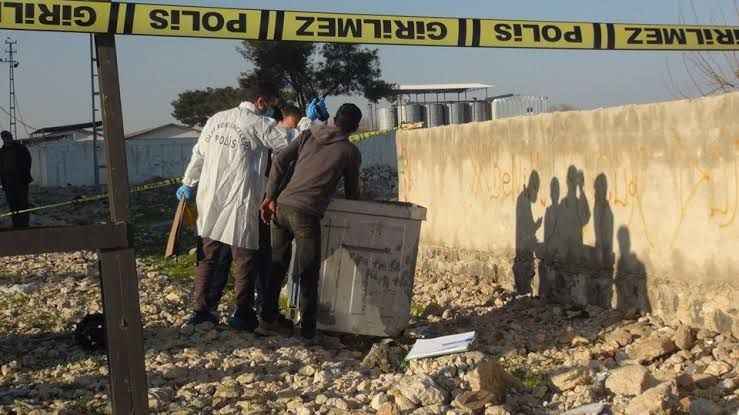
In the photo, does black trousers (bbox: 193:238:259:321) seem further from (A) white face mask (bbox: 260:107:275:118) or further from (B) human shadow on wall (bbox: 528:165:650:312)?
(B) human shadow on wall (bbox: 528:165:650:312)

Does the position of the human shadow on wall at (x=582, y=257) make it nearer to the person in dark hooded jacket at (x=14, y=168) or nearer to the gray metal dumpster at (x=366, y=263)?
the gray metal dumpster at (x=366, y=263)

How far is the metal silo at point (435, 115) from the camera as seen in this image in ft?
112

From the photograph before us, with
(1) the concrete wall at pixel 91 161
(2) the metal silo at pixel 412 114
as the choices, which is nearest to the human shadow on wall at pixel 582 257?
(2) the metal silo at pixel 412 114

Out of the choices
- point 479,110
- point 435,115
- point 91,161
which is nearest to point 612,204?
point 435,115

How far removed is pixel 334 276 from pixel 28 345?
6.89 feet

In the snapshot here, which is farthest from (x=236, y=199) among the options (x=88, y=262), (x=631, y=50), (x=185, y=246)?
(x=185, y=246)

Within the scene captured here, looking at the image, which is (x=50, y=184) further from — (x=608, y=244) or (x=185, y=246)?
(x=608, y=244)

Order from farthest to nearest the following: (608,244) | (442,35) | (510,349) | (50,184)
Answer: (50,184)
(608,244)
(510,349)
(442,35)

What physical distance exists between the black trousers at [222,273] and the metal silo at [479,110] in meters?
28.7

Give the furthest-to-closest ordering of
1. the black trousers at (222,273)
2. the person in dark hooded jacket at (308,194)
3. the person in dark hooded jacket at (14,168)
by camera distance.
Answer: the person in dark hooded jacket at (14,168)
the black trousers at (222,273)
the person in dark hooded jacket at (308,194)

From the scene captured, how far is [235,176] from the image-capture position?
241 inches

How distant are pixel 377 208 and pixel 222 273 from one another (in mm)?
1212

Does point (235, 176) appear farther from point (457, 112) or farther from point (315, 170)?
point (457, 112)

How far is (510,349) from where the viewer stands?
5.92 meters
